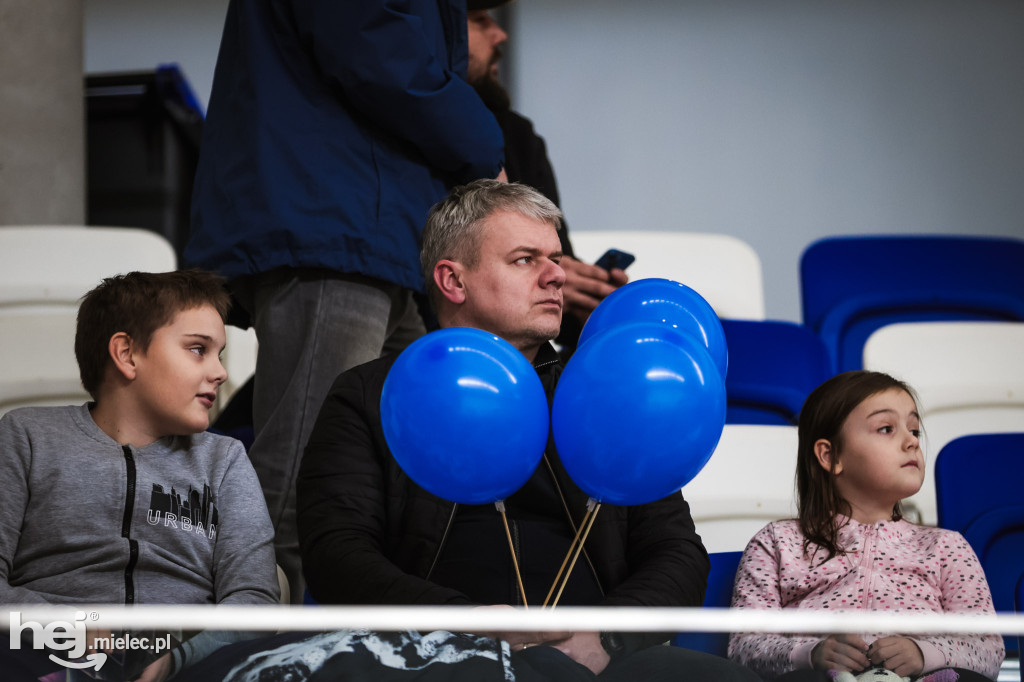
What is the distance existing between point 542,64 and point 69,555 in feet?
11.9

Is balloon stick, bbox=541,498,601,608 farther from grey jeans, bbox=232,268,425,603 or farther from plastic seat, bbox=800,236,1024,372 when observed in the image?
plastic seat, bbox=800,236,1024,372

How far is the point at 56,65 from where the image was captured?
337cm

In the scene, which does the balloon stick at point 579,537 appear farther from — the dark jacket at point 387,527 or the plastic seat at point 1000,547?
the plastic seat at point 1000,547

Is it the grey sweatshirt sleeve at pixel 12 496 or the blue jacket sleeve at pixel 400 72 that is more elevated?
the blue jacket sleeve at pixel 400 72

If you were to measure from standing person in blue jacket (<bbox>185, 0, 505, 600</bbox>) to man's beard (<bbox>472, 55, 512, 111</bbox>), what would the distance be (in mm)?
519

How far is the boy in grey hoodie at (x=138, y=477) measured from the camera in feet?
4.89

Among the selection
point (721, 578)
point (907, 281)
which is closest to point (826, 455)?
point (721, 578)

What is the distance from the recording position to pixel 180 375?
1615 millimetres

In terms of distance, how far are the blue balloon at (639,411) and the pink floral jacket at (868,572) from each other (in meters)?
0.44

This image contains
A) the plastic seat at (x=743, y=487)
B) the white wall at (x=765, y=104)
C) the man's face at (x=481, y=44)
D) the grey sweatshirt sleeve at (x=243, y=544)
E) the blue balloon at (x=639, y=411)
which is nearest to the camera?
the blue balloon at (x=639, y=411)

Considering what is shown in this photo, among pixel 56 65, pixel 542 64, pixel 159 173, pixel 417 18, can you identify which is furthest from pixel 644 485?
pixel 542 64
